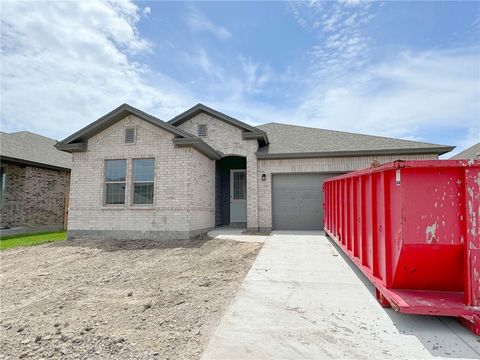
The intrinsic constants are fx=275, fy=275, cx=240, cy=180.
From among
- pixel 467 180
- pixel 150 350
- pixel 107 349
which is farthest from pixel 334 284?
pixel 107 349

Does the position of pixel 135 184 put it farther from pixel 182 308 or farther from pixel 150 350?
pixel 150 350

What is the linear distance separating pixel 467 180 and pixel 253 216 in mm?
9330

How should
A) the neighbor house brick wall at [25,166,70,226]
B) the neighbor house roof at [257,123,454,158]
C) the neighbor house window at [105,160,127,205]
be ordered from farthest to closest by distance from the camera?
the neighbor house brick wall at [25,166,70,226], the neighbor house roof at [257,123,454,158], the neighbor house window at [105,160,127,205]

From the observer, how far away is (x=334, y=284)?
4883mm

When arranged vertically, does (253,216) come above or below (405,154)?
below

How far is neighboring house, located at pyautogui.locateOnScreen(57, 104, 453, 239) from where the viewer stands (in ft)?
33.0

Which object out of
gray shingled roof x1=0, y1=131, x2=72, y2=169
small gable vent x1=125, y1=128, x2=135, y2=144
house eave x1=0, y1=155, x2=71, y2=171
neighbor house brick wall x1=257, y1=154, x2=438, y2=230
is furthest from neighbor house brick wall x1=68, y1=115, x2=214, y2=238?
gray shingled roof x1=0, y1=131, x2=72, y2=169

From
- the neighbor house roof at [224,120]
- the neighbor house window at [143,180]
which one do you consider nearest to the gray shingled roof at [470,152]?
the neighbor house roof at [224,120]

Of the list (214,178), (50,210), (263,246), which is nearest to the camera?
(263,246)

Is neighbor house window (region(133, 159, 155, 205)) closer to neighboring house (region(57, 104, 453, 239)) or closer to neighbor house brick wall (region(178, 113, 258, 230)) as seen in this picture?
neighboring house (region(57, 104, 453, 239))

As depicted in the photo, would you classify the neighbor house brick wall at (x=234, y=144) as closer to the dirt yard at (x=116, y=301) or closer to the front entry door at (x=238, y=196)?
the front entry door at (x=238, y=196)

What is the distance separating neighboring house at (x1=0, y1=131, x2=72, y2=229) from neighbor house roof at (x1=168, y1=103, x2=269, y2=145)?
785 centimetres

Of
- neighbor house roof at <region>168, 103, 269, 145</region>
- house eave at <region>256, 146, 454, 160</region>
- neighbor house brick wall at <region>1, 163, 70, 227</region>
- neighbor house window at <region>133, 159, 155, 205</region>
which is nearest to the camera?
neighbor house window at <region>133, 159, 155, 205</region>

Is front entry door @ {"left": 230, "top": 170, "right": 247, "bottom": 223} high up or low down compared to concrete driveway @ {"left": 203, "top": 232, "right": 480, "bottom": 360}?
up
